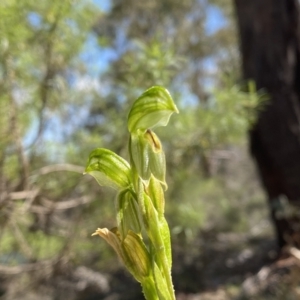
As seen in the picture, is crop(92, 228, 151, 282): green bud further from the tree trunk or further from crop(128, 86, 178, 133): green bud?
the tree trunk

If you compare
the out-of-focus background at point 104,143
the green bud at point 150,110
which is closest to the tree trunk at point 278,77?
the out-of-focus background at point 104,143

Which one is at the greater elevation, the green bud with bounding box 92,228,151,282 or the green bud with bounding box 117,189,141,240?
the green bud with bounding box 117,189,141,240

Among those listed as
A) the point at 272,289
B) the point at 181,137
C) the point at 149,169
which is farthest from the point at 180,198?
the point at 149,169

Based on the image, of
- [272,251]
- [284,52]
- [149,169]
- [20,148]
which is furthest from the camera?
[272,251]

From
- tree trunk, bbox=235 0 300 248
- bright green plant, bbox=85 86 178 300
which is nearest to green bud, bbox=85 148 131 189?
bright green plant, bbox=85 86 178 300

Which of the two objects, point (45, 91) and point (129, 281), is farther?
point (129, 281)

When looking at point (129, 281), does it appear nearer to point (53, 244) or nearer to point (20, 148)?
point (53, 244)

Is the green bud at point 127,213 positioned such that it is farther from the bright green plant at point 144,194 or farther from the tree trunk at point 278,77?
the tree trunk at point 278,77
